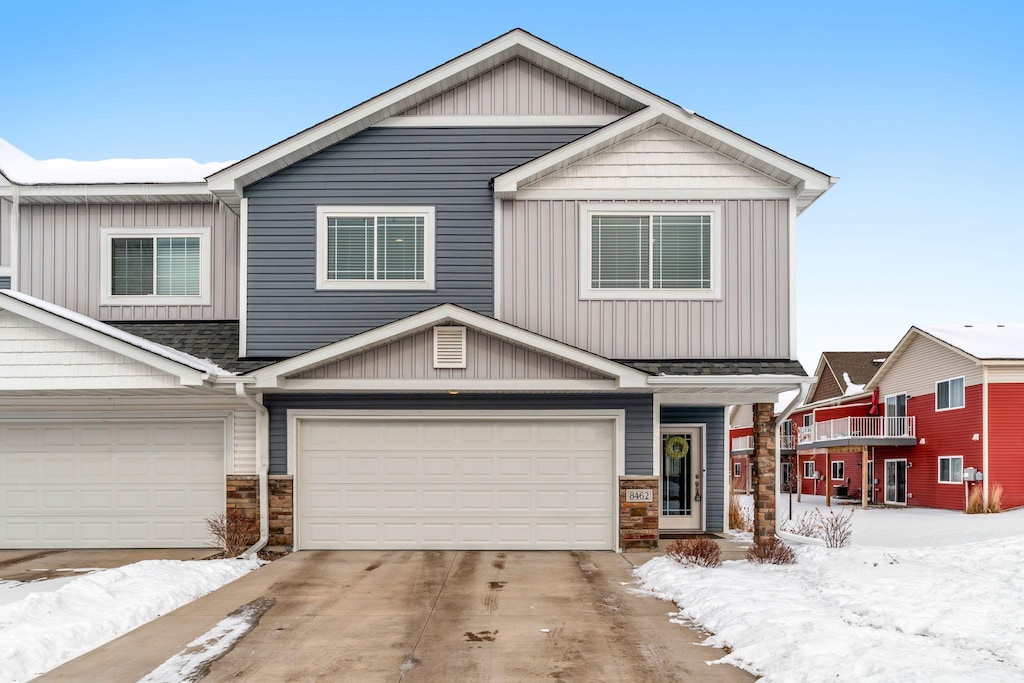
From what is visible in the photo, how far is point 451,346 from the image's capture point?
1277 centimetres

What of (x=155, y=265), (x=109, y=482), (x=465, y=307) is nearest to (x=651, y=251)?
(x=465, y=307)

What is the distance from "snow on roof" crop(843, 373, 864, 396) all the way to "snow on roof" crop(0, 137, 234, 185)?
27796 mm

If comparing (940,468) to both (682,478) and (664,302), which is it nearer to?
(682,478)

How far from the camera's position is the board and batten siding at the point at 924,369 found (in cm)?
2677

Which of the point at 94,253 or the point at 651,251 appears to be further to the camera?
the point at 94,253

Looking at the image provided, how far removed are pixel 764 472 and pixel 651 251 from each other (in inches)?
157

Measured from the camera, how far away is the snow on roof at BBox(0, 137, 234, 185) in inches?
600

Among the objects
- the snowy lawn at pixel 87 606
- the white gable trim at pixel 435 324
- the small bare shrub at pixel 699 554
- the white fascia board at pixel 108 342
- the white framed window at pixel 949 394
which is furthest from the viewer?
the white framed window at pixel 949 394

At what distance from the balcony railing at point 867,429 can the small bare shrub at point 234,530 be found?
77.0 ft

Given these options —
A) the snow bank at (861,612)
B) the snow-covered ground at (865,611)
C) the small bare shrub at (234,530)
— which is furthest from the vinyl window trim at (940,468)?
the small bare shrub at (234,530)

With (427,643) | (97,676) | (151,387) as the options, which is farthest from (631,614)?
(151,387)

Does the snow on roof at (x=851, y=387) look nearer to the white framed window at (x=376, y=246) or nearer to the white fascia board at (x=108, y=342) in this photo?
the white framed window at (x=376, y=246)

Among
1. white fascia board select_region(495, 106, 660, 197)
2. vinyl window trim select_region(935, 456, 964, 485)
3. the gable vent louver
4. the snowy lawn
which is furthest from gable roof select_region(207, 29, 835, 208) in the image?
vinyl window trim select_region(935, 456, 964, 485)

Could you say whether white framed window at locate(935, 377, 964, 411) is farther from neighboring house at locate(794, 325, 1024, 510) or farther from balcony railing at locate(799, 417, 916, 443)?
balcony railing at locate(799, 417, 916, 443)
